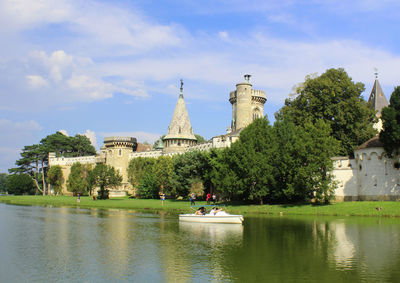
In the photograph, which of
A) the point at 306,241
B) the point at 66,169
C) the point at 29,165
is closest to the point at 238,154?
the point at 306,241

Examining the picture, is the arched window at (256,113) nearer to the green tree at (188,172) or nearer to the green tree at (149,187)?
the green tree at (149,187)

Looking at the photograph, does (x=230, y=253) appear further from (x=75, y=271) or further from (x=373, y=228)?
(x=373, y=228)

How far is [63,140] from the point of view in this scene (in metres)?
111

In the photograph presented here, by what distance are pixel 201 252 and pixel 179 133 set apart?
192 feet

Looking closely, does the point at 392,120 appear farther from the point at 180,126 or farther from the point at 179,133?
the point at 180,126

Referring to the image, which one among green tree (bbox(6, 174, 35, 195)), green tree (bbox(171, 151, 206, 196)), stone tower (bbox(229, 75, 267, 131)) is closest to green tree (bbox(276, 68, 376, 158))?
green tree (bbox(171, 151, 206, 196))

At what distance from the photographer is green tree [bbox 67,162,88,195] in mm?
85750

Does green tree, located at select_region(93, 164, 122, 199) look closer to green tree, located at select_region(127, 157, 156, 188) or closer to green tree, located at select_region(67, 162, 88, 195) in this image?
green tree, located at select_region(127, 157, 156, 188)

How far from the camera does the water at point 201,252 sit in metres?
15.9

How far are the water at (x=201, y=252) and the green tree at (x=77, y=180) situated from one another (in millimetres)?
55053

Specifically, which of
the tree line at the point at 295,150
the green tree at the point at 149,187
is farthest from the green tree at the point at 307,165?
the green tree at the point at 149,187

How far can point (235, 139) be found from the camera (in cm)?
6197

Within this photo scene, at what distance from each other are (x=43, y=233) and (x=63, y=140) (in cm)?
8799

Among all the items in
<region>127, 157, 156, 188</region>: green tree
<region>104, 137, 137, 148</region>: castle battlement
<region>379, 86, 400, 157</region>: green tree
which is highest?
<region>104, 137, 137, 148</region>: castle battlement
